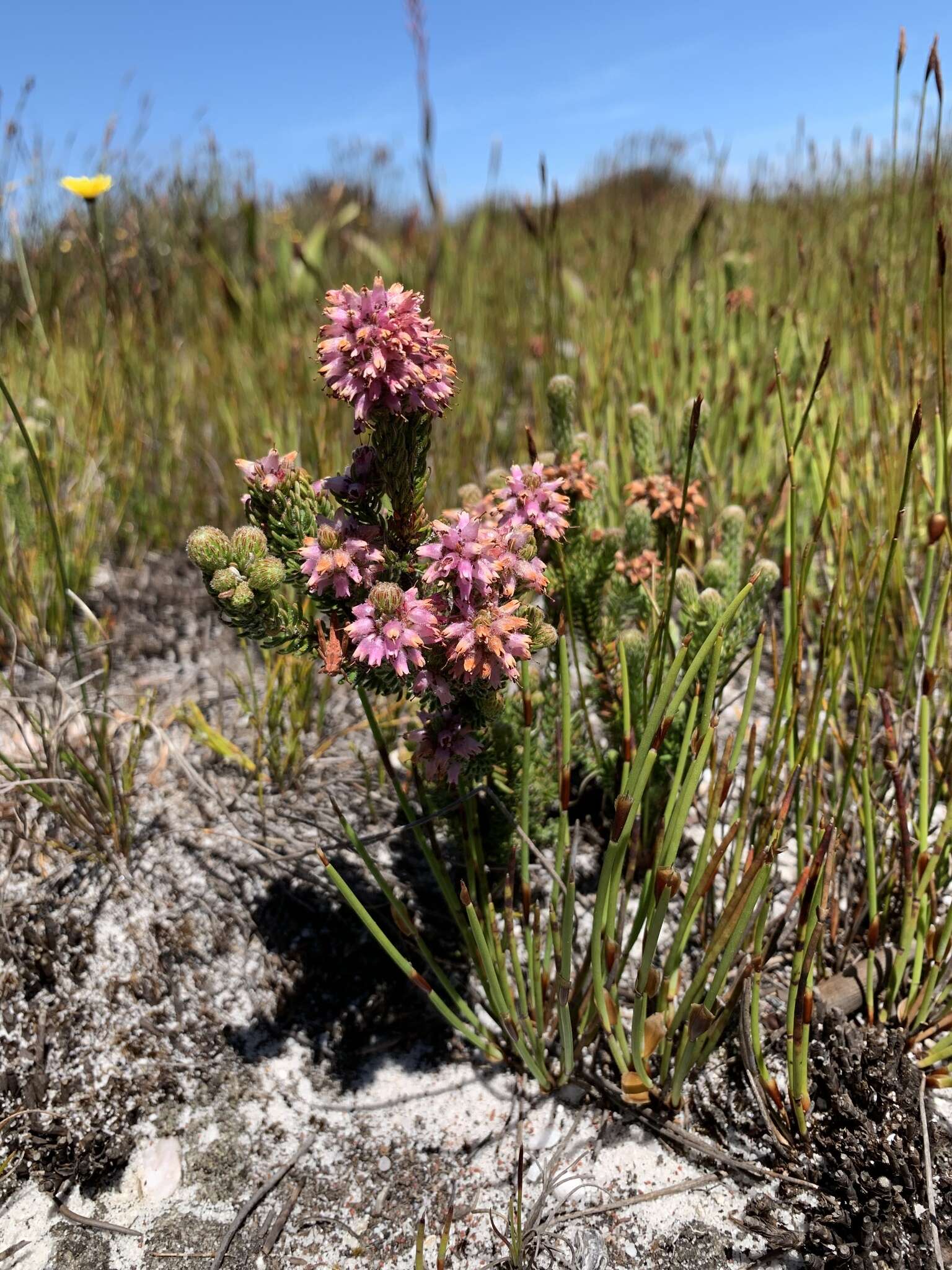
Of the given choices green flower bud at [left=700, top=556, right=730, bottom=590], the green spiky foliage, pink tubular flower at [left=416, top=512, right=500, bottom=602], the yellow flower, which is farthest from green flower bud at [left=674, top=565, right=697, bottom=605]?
the yellow flower

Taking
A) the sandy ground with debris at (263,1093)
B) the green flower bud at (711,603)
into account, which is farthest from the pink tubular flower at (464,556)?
the green flower bud at (711,603)

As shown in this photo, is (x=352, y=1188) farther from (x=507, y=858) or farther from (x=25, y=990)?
(x=25, y=990)

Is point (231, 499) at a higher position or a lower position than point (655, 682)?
higher

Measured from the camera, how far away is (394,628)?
41.9 inches

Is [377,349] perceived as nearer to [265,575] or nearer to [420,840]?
[265,575]

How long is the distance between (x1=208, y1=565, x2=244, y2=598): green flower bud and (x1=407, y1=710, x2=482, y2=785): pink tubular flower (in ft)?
1.35

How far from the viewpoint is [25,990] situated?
63.8 inches

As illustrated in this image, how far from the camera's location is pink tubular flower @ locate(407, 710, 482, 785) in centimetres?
129

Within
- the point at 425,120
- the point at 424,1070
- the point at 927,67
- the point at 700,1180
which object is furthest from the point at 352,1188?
the point at 425,120

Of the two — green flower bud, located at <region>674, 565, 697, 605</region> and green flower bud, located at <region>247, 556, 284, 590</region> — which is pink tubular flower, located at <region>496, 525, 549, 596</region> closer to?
green flower bud, located at <region>247, 556, 284, 590</region>

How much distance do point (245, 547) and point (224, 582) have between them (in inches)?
3.1

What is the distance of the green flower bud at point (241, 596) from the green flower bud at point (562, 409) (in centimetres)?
93

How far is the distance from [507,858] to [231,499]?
1.93m

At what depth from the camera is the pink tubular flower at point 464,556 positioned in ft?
3.53
